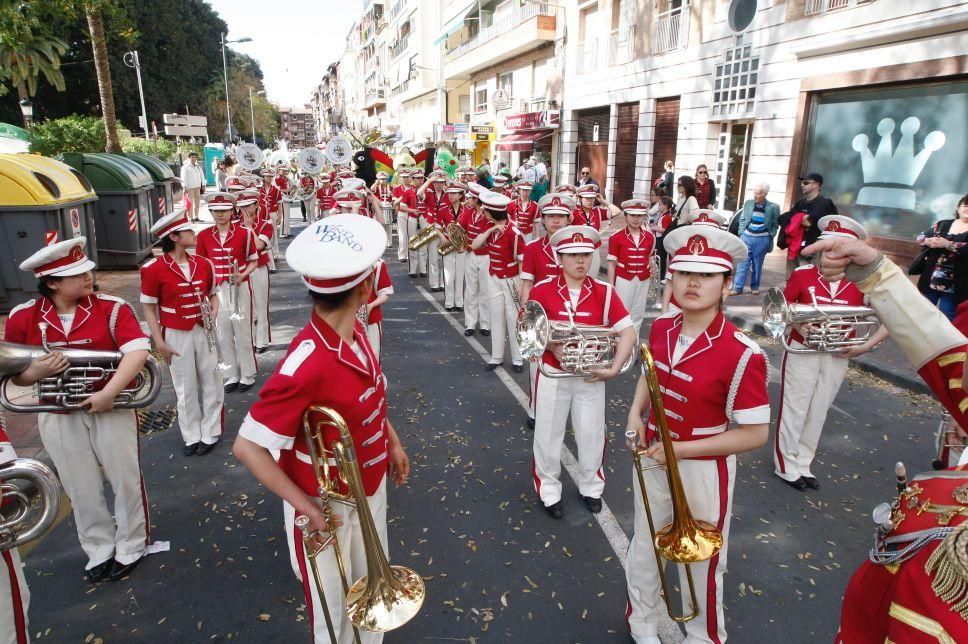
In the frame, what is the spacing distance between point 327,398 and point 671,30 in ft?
68.3

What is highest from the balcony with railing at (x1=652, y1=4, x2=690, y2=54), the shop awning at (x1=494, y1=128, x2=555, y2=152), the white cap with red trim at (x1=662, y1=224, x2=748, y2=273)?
the balcony with railing at (x1=652, y1=4, x2=690, y2=54)

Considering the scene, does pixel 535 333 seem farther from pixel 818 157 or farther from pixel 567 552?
pixel 818 157

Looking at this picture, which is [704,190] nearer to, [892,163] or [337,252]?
[892,163]

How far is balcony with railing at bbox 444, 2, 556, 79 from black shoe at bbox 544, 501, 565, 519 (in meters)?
24.3

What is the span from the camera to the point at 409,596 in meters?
2.51

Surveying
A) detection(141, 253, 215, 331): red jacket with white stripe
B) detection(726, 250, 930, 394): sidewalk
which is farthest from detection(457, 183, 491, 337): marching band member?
detection(141, 253, 215, 331): red jacket with white stripe

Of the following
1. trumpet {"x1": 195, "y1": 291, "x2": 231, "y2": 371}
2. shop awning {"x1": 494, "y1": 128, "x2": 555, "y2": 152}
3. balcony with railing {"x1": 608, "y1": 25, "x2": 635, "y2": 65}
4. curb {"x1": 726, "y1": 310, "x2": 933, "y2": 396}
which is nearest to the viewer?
trumpet {"x1": 195, "y1": 291, "x2": 231, "y2": 371}

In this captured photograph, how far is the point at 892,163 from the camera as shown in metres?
12.9

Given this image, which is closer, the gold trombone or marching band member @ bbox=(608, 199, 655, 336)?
the gold trombone

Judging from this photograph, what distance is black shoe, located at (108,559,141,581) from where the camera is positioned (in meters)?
4.01

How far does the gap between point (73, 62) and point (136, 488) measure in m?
44.3

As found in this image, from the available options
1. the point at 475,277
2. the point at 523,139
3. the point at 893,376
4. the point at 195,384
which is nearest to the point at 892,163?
the point at 893,376

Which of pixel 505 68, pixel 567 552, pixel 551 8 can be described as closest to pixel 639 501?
pixel 567 552

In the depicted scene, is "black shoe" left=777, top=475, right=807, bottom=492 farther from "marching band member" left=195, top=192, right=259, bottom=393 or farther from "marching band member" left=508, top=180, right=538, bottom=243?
"marching band member" left=508, top=180, right=538, bottom=243
